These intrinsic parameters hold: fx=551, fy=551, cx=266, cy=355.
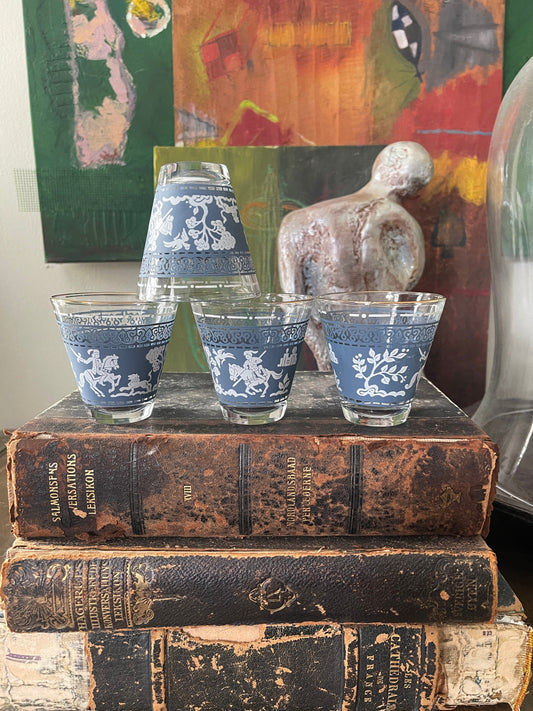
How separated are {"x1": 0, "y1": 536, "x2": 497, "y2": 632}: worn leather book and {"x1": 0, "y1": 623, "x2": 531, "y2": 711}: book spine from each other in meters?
0.01

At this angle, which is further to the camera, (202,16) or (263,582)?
(202,16)

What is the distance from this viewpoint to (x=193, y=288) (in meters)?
0.51

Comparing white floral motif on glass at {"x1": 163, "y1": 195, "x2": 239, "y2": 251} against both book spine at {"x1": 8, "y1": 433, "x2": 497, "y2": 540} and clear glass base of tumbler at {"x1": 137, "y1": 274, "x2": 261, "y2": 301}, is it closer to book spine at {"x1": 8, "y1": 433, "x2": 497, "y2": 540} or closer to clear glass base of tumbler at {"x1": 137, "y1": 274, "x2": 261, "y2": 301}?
clear glass base of tumbler at {"x1": 137, "y1": 274, "x2": 261, "y2": 301}

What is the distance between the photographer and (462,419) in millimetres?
497

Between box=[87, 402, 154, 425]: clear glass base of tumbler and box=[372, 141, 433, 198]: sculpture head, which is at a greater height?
box=[372, 141, 433, 198]: sculpture head

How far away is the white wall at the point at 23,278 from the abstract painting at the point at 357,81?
238mm

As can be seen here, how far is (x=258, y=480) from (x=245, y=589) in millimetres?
81

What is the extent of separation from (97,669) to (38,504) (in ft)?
0.44

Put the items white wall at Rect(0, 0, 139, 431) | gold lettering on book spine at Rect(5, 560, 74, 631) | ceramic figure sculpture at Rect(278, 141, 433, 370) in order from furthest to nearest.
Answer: white wall at Rect(0, 0, 139, 431) → ceramic figure sculpture at Rect(278, 141, 433, 370) → gold lettering on book spine at Rect(5, 560, 74, 631)

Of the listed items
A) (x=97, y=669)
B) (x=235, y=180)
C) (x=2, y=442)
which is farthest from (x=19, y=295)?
(x=97, y=669)

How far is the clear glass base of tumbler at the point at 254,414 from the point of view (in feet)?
1.56

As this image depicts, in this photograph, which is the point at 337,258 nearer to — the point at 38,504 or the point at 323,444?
the point at 323,444

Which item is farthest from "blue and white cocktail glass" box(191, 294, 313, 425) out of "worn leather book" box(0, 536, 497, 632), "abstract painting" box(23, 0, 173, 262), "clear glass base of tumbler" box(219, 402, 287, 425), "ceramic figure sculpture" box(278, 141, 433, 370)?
"abstract painting" box(23, 0, 173, 262)

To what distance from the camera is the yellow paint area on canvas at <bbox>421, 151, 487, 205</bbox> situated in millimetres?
829
